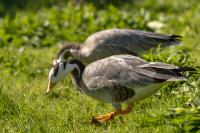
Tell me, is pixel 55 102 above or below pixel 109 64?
below

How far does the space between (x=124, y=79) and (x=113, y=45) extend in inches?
113

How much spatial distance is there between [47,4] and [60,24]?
11.8 ft

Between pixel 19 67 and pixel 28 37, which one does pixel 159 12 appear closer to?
pixel 28 37

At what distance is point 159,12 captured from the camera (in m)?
16.1

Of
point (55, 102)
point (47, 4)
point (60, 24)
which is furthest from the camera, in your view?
point (47, 4)

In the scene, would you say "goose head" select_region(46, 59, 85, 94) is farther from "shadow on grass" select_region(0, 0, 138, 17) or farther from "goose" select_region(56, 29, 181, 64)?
"shadow on grass" select_region(0, 0, 138, 17)

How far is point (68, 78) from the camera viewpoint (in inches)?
394

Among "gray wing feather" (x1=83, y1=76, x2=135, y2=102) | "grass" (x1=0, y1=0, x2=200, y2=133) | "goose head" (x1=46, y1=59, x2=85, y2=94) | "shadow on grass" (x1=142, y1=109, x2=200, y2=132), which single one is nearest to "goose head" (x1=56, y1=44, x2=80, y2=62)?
"grass" (x1=0, y1=0, x2=200, y2=133)

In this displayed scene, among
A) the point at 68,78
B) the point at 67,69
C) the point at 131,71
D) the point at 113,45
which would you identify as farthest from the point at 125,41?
the point at 131,71

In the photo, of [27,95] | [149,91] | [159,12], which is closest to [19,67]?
[27,95]

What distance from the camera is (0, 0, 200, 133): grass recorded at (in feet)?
23.3

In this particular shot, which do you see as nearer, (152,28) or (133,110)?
(133,110)

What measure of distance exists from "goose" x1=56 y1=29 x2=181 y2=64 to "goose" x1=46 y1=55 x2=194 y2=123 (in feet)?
7.35

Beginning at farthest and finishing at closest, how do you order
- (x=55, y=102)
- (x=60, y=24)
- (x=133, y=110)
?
(x=60, y=24) → (x=55, y=102) → (x=133, y=110)
